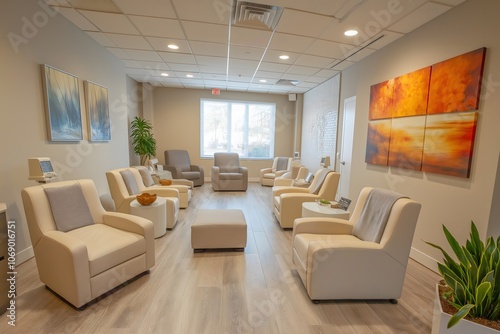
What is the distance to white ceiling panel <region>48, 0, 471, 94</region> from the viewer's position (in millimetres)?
2551

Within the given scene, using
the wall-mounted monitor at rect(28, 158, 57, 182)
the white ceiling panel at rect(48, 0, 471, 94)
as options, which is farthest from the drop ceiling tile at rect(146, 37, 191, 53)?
the wall-mounted monitor at rect(28, 158, 57, 182)

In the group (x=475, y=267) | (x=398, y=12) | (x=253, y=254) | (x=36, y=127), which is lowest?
(x=253, y=254)

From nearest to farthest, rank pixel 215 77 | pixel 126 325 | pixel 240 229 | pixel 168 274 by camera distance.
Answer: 1. pixel 126 325
2. pixel 168 274
3. pixel 240 229
4. pixel 215 77

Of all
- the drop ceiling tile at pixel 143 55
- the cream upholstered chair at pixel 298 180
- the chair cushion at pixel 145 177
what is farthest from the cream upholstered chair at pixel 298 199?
the drop ceiling tile at pixel 143 55

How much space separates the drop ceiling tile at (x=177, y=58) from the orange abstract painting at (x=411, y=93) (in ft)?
11.1

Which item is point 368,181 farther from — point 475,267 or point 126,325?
point 126,325

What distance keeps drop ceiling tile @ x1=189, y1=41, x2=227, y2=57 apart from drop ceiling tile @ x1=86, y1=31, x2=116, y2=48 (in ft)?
4.26

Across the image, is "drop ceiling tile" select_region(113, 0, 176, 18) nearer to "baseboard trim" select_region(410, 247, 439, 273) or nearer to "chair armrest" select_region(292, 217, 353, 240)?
"chair armrest" select_region(292, 217, 353, 240)

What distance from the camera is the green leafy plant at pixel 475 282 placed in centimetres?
128

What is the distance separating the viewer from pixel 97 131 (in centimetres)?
377

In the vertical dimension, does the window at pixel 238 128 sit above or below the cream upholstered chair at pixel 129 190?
above

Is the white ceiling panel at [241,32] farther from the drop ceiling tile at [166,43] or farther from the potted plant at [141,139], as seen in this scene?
the potted plant at [141,139]

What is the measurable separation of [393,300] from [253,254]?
4.82 feet

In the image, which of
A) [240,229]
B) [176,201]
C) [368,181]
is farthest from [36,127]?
[368,181]
